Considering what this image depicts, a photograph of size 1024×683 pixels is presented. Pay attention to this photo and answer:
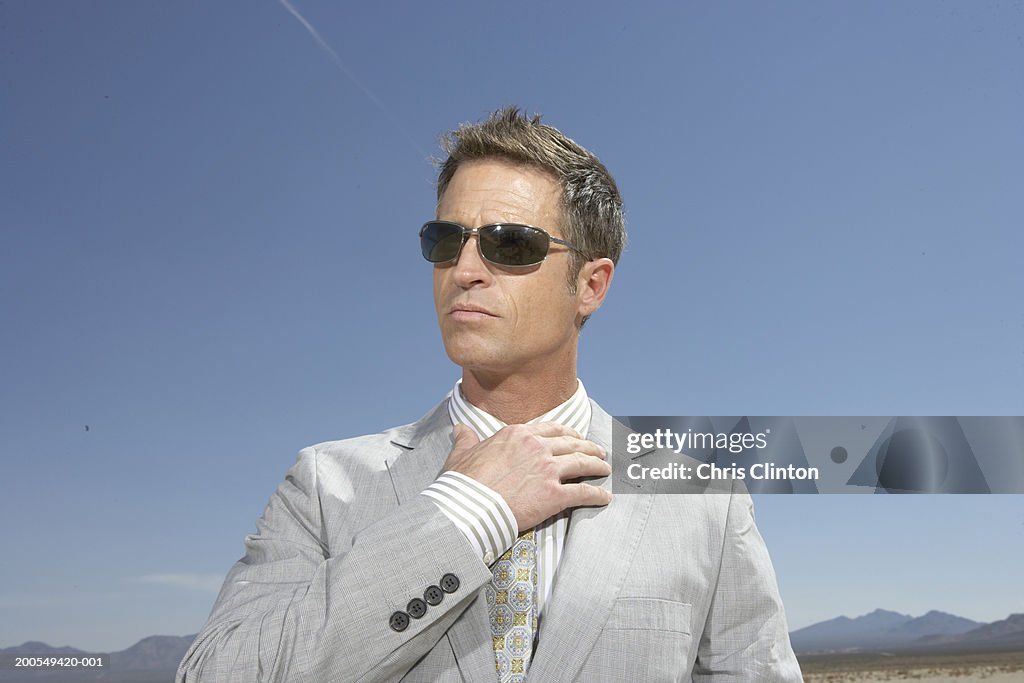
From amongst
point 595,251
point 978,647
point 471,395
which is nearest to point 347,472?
point 471,395

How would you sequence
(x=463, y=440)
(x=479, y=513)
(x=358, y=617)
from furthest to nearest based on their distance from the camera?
(x=463, y=440) → (x=479, y=513) → (x=358, y=617)

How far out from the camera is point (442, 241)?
4.23 m

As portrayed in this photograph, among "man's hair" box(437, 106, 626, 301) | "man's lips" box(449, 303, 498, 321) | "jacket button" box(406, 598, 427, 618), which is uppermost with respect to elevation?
"man's hair" box(437, 106, 626, 301)

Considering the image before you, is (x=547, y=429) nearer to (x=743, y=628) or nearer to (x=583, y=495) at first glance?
(x=583, y=495)

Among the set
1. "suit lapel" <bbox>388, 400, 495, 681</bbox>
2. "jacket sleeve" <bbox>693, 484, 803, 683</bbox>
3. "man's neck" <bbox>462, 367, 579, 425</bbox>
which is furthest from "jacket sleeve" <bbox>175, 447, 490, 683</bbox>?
"jacket sleeve" <bbox>693, 484, 803, 683</bbox>

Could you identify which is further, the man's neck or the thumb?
the man's neck

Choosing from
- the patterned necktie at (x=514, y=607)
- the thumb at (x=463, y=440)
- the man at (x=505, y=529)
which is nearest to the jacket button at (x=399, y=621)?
the man at (x=505, y=529)

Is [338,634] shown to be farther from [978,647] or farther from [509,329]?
[978,647]

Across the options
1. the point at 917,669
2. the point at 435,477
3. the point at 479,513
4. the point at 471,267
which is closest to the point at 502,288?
the point at 471,267

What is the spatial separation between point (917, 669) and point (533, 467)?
303ft

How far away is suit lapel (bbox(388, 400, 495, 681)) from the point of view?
142 inches

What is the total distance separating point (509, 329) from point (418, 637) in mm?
1486

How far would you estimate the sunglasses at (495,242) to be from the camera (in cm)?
415

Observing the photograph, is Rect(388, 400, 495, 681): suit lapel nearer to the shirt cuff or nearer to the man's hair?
the shirt cuff
